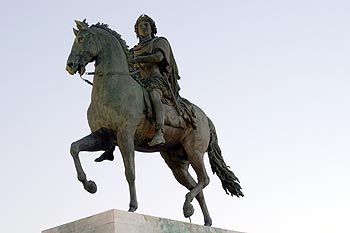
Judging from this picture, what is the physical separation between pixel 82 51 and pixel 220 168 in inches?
135

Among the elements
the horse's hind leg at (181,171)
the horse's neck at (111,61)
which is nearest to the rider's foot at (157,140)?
the horse's neck at (111,61)

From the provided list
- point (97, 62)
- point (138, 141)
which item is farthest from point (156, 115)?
point (97, 62)

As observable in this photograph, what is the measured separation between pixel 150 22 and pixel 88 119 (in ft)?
7.17

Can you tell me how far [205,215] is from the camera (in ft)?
40.9

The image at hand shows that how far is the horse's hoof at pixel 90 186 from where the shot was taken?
35.9ft

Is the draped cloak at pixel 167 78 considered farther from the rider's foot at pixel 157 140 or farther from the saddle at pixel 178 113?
the rider's foot at pixel 157 140

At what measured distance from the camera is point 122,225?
10.1 meters

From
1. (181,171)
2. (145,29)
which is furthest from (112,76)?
(181,171)

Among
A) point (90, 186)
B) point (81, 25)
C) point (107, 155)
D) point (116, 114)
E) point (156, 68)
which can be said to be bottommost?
point (90, 186)

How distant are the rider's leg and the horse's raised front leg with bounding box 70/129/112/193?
67 centimetres

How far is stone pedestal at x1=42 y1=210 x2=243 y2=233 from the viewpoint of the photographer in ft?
32.8

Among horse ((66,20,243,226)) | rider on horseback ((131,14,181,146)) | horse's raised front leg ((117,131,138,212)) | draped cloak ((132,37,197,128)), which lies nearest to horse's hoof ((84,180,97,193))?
horse ((66,20,243,226))

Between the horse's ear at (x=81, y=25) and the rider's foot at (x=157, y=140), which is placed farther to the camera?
the horse's ear at (x=81, y=25)

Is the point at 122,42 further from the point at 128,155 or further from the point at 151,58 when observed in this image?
the point at 128,155
